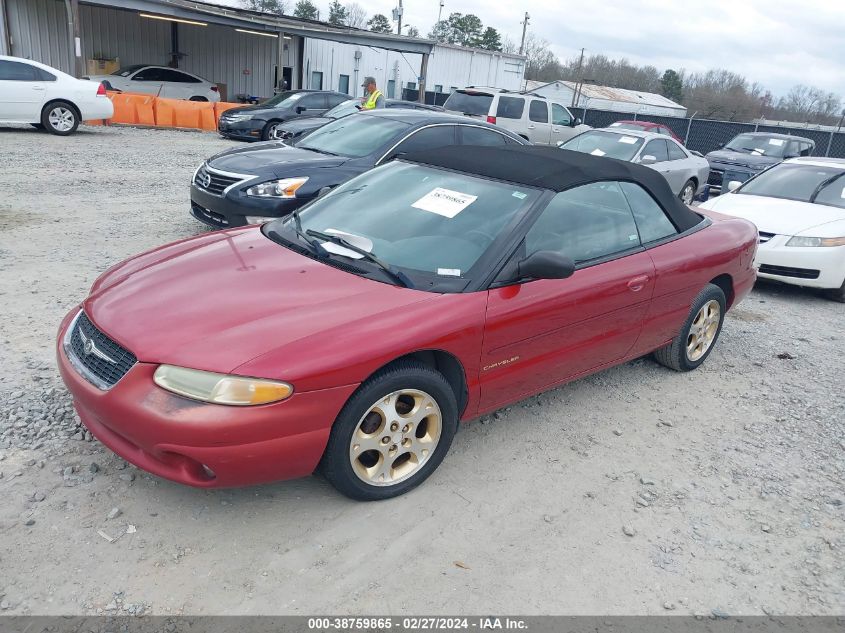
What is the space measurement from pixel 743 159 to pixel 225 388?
14.5 metres

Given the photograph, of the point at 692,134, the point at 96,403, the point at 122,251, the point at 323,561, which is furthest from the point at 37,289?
the point at 692,134

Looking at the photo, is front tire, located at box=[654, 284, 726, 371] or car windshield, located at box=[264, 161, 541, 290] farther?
front tire, located at box=[654, 284, 726, 371]

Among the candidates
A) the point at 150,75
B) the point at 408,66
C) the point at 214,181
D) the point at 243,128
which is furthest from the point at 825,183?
the point at 408,66

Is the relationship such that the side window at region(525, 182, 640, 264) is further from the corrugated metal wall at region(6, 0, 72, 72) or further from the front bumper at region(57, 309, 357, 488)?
the corrugated metal wall at region(6, 0, 72, 72)

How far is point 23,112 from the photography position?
543 inches

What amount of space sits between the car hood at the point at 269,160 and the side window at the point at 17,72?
918 cm

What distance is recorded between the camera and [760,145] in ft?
50.1

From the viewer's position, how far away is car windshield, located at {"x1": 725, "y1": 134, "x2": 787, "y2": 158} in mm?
14977

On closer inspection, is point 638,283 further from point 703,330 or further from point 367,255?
point 367,255

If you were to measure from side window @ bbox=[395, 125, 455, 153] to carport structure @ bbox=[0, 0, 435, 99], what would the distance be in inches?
595

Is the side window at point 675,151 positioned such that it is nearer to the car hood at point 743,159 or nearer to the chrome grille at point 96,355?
the car hood at point 743,159

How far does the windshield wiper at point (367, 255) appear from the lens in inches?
127

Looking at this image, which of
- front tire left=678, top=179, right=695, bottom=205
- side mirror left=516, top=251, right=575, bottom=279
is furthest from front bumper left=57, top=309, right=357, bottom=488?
front tire left=678, top=179, right=695, bottom=205

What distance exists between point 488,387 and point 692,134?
2499 centimetres
